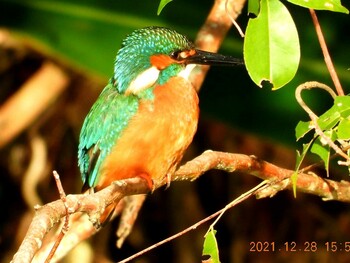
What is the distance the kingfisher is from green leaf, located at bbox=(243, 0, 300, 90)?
0.81 m

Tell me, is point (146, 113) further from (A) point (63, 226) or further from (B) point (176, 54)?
(A) point (63, 226)

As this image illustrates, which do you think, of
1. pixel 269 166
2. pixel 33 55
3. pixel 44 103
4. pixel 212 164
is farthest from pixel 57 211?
pixel 33 55

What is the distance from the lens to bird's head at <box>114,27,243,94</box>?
8.55 feet

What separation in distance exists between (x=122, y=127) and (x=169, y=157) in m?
0.18

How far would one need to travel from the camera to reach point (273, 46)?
5.59ft

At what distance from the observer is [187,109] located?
8.50ft

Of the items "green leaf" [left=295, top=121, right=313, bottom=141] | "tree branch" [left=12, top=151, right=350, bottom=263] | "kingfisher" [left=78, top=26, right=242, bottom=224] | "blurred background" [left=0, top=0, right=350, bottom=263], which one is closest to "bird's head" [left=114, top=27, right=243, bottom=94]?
"kingfisher" [left=78, top=26, right=242, bottom=224]

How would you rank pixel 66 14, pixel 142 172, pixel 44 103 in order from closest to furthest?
pixel 142 172 → pixel 66 14 → pixel 44 103

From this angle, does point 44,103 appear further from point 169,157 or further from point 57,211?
point 57,211

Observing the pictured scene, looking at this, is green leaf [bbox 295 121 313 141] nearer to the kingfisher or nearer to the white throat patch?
the kingfisher

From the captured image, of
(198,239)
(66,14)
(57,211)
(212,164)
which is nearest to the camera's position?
(57,211)

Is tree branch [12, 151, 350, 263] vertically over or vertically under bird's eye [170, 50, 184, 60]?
under

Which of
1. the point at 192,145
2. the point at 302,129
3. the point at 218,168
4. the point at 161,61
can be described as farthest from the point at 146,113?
the point at 192,145

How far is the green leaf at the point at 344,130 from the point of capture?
1.77 metres
